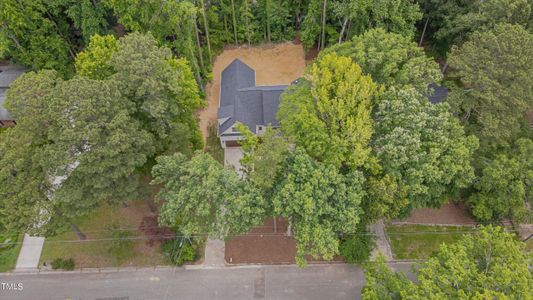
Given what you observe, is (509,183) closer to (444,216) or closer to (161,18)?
(444,216)

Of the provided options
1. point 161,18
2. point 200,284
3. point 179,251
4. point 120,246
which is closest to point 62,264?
point 120,246

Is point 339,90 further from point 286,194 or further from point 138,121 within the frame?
point 138,121

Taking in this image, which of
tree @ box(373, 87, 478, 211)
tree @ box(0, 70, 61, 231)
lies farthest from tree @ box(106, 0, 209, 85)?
tree @ box(373, 87, 478, 211)

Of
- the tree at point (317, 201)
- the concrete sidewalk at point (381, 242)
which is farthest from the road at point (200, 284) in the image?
the tree at point (317, 201)

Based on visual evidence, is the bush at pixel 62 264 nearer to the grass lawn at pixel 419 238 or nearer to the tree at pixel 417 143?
the tree at pixel 417 143

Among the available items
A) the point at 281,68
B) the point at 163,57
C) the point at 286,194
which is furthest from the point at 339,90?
the point at 281,68

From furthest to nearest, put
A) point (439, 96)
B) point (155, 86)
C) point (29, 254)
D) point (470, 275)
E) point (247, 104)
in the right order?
point (247, 104) < point (439, 96) < point (29, 254) < point (155, 86) < point (470, 275)
